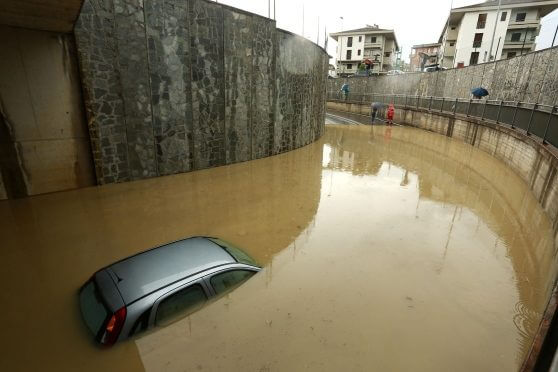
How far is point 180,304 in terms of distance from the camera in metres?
3.78

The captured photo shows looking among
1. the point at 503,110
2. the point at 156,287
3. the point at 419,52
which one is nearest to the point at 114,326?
the point at 156,287

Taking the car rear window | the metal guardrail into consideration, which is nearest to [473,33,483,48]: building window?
the metal guardrail

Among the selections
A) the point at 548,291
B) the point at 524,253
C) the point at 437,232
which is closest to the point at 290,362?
the point at 548,291

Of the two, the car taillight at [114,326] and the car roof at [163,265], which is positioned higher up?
the car roof at [163,265]

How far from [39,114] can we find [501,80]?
21.5 metres

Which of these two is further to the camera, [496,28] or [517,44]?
[517,44]

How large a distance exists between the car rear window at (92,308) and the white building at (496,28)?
171 feet

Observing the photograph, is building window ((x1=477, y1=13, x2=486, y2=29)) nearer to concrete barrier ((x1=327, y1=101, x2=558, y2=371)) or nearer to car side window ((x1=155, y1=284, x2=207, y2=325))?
concrete barrier ((x1=327, y1=101, x2=558, y2=371))

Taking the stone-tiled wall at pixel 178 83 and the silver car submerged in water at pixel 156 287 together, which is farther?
the stone-tiled wall at pixel 178 83

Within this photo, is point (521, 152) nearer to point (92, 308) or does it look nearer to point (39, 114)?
point (92, 308)

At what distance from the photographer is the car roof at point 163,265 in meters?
3.55

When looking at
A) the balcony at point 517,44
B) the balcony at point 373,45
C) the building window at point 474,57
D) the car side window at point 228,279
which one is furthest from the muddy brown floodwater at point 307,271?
the balcony at point 373,45

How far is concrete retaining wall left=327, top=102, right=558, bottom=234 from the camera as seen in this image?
8.33 metres

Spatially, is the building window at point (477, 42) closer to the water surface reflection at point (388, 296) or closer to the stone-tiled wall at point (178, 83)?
the stone-tiled wall at point (178, 83)
